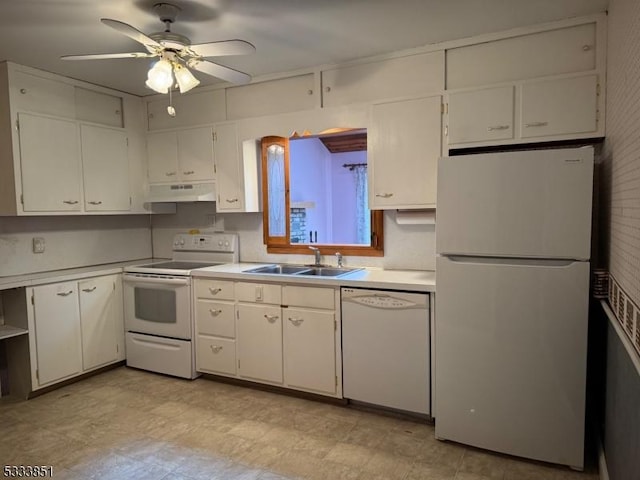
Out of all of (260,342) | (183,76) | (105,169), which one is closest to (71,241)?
(105,169)

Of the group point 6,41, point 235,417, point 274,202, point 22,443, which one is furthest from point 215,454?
point 6,41

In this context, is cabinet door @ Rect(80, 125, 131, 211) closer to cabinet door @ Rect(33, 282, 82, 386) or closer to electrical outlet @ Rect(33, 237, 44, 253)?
electrical outlet @ Rect(33, 237, 44, 253)

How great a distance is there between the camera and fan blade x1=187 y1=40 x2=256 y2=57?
214 centimetres

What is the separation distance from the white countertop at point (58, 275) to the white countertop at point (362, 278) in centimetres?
85

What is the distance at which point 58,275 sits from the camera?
3.39 metres

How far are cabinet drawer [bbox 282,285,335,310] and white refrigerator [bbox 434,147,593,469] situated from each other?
2.52ft

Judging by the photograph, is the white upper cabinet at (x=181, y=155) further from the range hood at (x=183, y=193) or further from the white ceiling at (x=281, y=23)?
the white ceiling at (x=281, y=23)

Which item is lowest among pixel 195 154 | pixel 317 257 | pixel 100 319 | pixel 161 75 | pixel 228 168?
pixel 100 319

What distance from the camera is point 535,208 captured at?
2.21m

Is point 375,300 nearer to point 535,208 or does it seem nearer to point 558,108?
point 535,208

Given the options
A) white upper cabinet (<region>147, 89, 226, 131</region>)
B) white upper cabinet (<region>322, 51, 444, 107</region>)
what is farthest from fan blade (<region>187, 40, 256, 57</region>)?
white upper cabinet (<region>147, 89, 226, 131</region>)

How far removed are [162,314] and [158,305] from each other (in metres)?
0.08

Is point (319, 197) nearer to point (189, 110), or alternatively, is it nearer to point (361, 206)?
point (361, 206)

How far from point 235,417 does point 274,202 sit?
1796 millimetres
